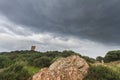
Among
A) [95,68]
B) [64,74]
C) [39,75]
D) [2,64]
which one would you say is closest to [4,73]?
[39,75]

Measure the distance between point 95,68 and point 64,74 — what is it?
13.9 ft

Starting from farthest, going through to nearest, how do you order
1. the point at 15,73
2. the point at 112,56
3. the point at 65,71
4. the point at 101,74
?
the point at 112,56
the point at 15,73
the point at 101,74
the point at 65,71

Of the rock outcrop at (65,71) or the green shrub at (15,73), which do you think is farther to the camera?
the green shrub at (15,73)

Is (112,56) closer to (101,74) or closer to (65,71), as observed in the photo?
(101,74)

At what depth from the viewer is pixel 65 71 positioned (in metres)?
27.9

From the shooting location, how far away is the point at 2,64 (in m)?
49.1

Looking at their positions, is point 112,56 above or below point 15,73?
above

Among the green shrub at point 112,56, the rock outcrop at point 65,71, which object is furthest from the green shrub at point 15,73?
the green shrub at point 112,56

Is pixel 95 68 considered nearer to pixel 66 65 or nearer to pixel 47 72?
pixel 66 65

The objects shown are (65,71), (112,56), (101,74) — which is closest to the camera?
(65,71)

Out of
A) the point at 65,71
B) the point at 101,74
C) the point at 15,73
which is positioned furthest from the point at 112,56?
the point at 15,73

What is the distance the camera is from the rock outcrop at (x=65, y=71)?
27.3 meters

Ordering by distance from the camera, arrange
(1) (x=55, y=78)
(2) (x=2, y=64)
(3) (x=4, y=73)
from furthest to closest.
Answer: (2) (x=2, y=64) < (3) (x=4, y=73) < (1) (x=55, y=78)

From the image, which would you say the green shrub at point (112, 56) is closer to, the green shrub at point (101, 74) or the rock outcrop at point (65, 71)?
the green shrub at point (101, 74)
